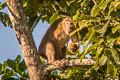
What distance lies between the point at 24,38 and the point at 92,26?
1404mm

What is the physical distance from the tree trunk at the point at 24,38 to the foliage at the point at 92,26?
474 millimetres

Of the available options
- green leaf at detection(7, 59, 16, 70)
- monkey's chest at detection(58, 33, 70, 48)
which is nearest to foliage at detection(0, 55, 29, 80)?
green leaf at detection(7, 59, 16, 70)

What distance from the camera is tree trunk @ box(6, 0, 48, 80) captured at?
4.76 metres

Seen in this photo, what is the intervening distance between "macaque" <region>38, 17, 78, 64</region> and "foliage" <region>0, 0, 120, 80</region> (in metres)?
0.67

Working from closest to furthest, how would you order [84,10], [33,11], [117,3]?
1. [117,3]
2. [84,10]
3. [33,11]

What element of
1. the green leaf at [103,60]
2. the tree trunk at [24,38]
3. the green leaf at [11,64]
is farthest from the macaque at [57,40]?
the green leaf at [103,60]

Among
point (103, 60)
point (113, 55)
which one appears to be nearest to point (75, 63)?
point (103, 60)

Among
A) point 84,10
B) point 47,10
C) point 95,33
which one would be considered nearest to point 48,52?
point 47,10

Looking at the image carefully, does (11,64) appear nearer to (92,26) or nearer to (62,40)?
(62,40)

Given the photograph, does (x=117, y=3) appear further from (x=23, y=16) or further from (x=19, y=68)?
(x=19, y=68)

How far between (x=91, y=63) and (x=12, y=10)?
5.22 feet

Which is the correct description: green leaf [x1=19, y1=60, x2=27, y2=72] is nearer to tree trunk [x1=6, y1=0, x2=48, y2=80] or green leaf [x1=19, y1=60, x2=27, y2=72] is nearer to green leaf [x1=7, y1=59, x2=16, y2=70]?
green leaf [x1=7, y1=59, x2=16, y2=70]

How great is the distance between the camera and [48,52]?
6184mm

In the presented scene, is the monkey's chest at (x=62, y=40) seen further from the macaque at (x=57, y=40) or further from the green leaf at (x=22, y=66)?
the green leaf at (x=22, y=66)
